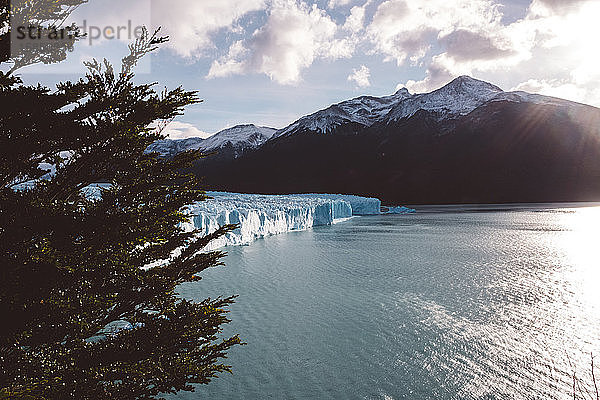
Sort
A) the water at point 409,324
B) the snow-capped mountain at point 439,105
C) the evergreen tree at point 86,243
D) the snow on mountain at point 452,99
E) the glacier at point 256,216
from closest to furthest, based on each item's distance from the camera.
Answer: the evergreen tree at point 86,243 < the water at point 409,324 < the glacier at point 256,216 < the snow-capped mountain at point 439,105 < the snow on mountain at point 452,99

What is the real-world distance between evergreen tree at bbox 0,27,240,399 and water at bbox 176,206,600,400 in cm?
335

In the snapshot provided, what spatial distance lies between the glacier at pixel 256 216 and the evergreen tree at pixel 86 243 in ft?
22.9

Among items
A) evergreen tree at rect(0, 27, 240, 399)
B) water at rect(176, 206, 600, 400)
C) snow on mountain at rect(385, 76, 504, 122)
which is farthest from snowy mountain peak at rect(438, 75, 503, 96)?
evergreen tree at rect(0, 27, 240, 399)

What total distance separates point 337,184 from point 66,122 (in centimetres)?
13028

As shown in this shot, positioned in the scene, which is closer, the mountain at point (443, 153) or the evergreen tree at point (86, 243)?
the evergreen tree at point (86, 243)

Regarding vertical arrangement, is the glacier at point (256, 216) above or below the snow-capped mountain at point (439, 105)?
below

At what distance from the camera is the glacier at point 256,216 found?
77.7 ft

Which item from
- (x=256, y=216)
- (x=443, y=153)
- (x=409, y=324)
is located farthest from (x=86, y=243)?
(x=443, y=153)

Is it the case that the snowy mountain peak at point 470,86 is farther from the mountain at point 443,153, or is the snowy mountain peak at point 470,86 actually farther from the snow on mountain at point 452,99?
the mountain at point 443,153

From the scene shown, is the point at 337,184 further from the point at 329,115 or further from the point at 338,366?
the point at 338,366

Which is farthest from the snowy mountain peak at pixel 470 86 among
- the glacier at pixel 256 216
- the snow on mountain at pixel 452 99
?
the glacier at pixel 256 216

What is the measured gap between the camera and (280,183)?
14462 cm

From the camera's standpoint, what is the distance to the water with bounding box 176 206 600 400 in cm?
743

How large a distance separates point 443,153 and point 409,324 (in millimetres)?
139141
